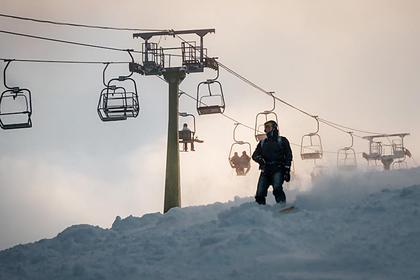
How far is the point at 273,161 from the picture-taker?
16.0 meters

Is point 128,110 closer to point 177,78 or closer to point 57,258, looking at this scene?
point 177,78

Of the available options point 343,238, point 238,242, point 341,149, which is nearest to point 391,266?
point 343,238

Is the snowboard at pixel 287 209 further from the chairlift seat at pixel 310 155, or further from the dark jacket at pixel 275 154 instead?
the chairlift seat at pixel 310 155

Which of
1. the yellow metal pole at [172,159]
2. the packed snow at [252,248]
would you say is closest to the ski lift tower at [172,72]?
the yellow metal pole at [172,159]

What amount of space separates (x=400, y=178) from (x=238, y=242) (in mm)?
10465

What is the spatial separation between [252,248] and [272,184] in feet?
15.9

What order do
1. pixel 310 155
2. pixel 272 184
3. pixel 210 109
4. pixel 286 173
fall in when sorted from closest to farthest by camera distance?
1. pixel 286 173
2. pixel 272 184
3. pixel 210 109
4. pixel 310 155

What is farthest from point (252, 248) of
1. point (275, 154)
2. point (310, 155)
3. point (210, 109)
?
point (310, 155)

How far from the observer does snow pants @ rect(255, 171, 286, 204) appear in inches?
627

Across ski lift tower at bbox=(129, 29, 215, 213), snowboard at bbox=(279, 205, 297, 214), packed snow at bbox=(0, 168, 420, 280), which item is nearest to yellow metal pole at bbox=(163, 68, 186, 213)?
ski lift tower at bbox=(129, 29, 215, 213)

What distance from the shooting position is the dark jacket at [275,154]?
1595cm

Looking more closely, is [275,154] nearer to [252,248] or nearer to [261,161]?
[261,161]

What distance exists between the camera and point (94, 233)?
14.3 metres

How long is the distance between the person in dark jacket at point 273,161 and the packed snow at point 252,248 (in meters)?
1.39
